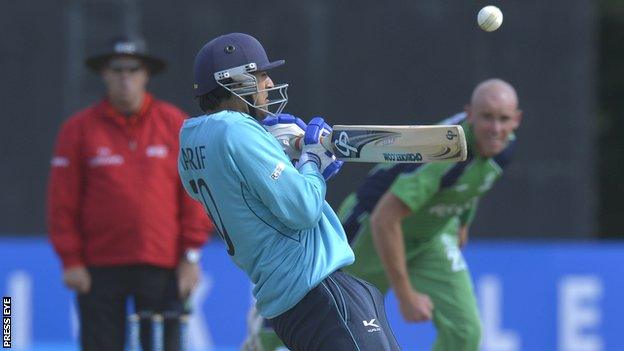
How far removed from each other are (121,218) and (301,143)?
111 inches

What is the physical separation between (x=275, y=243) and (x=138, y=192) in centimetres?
288

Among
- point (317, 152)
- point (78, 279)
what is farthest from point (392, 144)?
point (78, 279)

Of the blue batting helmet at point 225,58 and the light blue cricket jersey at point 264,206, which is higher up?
the blue batting helmet at point 225,58

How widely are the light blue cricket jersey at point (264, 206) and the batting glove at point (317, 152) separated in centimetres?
4

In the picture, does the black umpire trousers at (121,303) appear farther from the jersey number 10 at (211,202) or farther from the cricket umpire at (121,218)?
the jersey number 10 at (211,202)

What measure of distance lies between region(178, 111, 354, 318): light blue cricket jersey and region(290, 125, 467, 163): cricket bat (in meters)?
0.14

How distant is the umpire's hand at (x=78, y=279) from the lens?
759 cm

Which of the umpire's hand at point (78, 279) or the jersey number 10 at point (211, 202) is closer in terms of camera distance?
the jersey number 10 at point (211, 202)

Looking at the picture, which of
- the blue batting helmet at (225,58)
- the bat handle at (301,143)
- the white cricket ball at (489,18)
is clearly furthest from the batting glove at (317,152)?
the white cricket ball at (489,18)

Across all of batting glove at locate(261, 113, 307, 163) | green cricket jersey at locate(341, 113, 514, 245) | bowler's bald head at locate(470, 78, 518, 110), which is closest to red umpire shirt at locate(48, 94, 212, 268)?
green cricket jersey at locate(341, 113, 514, 245)

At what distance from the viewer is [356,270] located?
7.44 m

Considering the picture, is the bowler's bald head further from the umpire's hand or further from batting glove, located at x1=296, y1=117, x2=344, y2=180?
batting glove, located at x1=296, y1=117, x2=344, y2=180

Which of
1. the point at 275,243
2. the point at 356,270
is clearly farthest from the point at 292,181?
the point at 356,270

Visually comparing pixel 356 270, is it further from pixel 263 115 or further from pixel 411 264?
pixel 263 115
